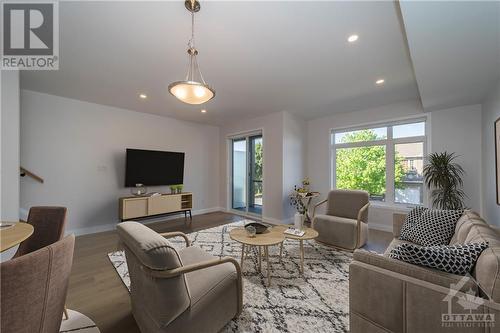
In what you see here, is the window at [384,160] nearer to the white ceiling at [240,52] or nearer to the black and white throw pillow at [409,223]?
the white ceiling at [240,52]

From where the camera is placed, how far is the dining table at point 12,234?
4.20 feet

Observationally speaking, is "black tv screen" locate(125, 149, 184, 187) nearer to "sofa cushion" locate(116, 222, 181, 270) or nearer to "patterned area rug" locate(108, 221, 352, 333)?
"patterned area rug" locate(108, 221, 352, 333)

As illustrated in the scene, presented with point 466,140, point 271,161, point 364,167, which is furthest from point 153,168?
point 466,140

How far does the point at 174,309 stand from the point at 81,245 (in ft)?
10.5

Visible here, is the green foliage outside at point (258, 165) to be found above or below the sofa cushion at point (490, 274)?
above

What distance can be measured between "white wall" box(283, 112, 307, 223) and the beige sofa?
3484mm

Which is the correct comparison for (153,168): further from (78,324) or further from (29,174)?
(78,324)

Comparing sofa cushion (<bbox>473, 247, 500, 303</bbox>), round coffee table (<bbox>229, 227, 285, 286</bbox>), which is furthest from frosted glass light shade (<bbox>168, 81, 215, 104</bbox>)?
sofa cushion (<bbox>473, 247, 500, 303</bbox>)

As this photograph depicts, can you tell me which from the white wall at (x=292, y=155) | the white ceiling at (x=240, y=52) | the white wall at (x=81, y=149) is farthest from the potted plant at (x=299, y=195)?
the white wall at (x=81, y=149)

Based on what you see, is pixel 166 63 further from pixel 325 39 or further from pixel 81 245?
pixel 81 245

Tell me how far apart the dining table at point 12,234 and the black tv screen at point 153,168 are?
277 cm

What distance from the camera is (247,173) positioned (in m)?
5.80

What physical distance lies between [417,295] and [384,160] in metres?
4.03

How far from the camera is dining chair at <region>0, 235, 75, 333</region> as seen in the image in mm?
762
